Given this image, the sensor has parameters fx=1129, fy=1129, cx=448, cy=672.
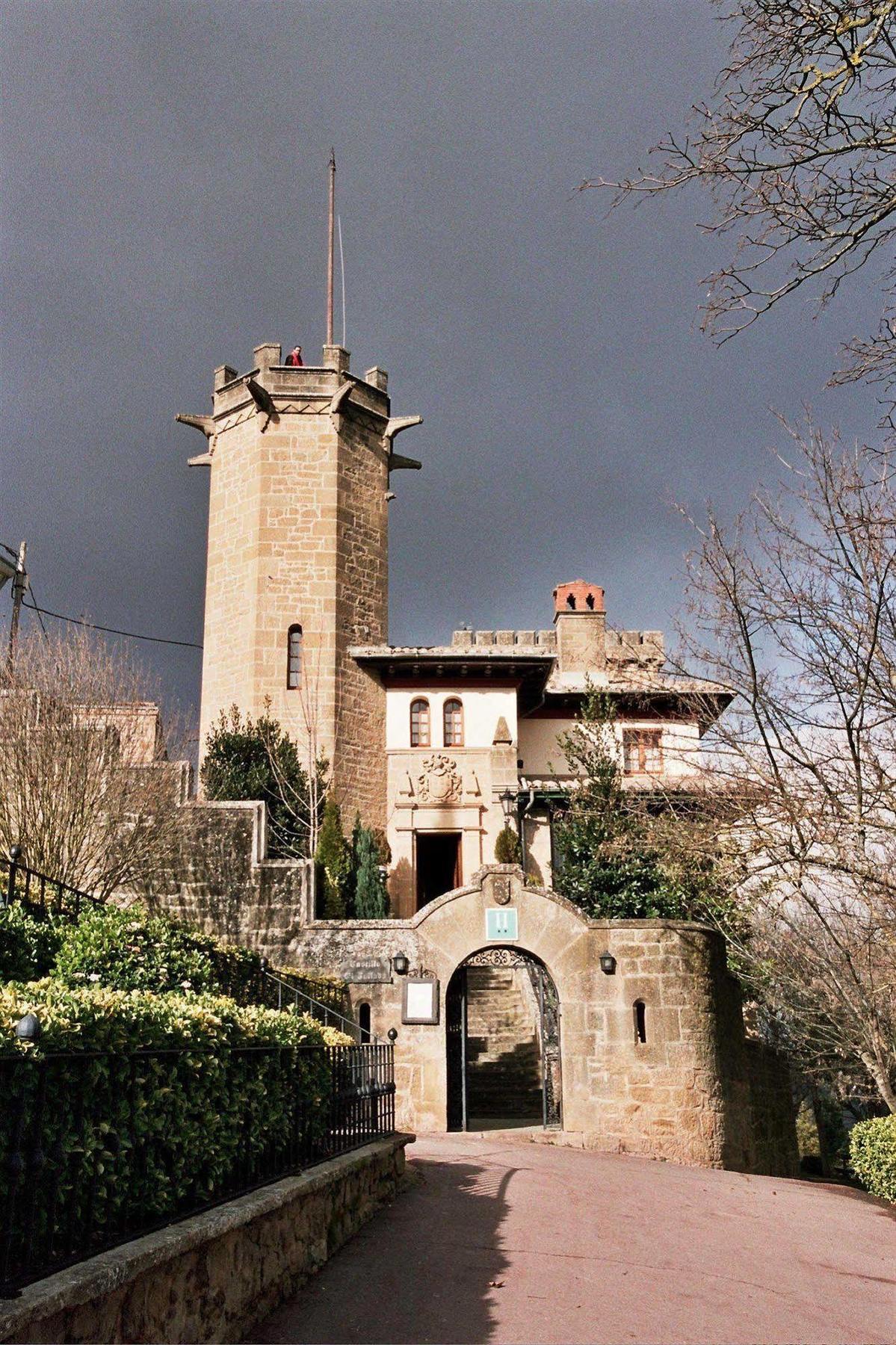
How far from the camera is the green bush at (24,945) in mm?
11047

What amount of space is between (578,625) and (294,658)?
988 cm

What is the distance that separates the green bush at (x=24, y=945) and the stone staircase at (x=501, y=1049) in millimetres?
9415

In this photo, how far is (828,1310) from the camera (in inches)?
337

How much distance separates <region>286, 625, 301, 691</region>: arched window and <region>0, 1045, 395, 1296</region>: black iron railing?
16804 mm

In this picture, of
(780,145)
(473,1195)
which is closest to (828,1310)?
(473,1195)

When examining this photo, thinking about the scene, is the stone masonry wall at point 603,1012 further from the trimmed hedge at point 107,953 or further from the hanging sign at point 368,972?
the trimmed hedge at point 107,953

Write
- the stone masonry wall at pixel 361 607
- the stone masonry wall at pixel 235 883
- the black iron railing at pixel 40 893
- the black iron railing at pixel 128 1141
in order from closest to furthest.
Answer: the black iron railing at pixel 128 1141, the black iron railing at pixel 40 893, the stone masonry wall at pixel 235 883, the stone masonry wall at pixel 361 607

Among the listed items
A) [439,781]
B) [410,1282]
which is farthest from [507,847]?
[410,1282]

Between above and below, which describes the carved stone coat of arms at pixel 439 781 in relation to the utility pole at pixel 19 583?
below

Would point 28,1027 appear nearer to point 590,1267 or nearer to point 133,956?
point 590,1267

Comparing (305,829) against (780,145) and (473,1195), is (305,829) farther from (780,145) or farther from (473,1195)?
(780,145)

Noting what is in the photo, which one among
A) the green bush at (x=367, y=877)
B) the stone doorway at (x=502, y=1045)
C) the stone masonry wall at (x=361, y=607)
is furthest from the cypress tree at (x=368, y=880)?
the stone doorway at (x=502, y=1045)

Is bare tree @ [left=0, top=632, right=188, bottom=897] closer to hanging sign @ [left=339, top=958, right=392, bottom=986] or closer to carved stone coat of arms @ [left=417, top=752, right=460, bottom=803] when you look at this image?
hanging sign @ [left=339, top=958, right=392, bottom=986]

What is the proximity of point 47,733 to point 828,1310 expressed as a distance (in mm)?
13617
